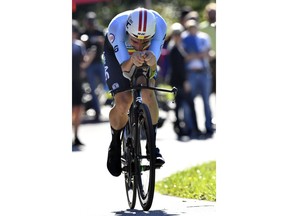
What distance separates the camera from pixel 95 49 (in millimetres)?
20781

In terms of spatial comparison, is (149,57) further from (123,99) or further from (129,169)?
(129,169)

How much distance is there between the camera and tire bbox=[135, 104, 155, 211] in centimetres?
897

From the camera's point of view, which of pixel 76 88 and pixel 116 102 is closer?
pixel 116 102

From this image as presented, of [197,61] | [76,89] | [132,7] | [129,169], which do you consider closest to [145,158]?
[129,169]

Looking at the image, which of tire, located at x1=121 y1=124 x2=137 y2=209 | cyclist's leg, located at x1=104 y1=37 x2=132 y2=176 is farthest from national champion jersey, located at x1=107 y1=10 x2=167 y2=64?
tire, located at x1=121 y1=124 x2=137 y2=209

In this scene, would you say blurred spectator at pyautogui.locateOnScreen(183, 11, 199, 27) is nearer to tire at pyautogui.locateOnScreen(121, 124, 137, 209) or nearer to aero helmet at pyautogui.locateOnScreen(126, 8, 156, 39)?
tire at pyautogui.locateOnScreen(121, 124, 137, 209)

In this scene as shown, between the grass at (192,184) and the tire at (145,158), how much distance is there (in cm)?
110

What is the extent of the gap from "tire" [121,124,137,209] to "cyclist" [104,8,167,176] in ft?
0.30

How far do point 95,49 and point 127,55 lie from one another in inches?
449

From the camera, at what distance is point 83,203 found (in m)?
10.4
